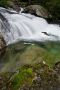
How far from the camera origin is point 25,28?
13.1 metres

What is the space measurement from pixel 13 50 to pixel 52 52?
1.71 metres

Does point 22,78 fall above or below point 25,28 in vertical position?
above

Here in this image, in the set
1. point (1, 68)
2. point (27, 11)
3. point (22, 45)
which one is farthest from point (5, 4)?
point (1, 68)

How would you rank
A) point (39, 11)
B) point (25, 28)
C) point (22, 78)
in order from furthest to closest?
point (39, 11), point (25, 28), point (22, 78)

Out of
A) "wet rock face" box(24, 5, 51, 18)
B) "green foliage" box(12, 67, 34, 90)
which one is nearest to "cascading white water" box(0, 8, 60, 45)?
"wet rock face" box(24, 5, 51, 18)

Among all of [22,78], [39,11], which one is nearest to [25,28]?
[39,11]

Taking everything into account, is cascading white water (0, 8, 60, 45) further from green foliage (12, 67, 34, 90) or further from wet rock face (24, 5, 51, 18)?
green foliage (12, 67, 34, 90)

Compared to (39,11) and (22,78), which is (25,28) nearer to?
(39,11)

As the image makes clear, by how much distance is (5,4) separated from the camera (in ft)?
55.1

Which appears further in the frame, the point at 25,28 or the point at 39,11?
the point at 39,11

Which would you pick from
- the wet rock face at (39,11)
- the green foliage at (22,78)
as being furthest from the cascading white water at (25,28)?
the green foliage at (22,78)

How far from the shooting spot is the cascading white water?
12.1 metres

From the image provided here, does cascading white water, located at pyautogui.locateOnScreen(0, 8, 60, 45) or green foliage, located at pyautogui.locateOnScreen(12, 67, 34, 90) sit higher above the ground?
green foliage, located at pyautogui.locateOnScreen(12, 67, 34, 90)

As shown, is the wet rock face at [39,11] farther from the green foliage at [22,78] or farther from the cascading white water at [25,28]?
the green foliage at [22,78]
